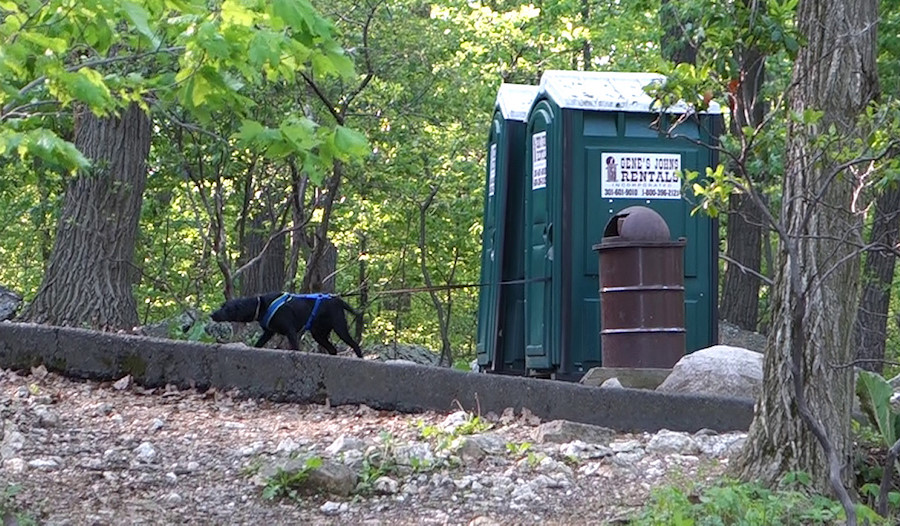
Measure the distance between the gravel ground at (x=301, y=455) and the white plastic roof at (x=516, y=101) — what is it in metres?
4.17

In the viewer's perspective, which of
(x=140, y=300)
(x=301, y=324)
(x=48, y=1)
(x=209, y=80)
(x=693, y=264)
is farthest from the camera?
(x=140, y=300)

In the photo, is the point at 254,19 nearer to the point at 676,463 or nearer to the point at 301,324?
the point at 676,463

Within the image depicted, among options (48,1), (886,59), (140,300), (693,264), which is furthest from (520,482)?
(140,300)

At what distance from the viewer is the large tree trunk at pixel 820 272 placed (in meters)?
5.17

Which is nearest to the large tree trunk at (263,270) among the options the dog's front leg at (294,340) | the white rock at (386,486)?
the dog's front leg at (294,340)

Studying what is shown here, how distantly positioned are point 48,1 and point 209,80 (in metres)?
0.62

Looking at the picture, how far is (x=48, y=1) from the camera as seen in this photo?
420 centimetres

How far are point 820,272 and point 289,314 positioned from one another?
706 cm

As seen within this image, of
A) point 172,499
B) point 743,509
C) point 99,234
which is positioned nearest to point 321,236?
point 99,234

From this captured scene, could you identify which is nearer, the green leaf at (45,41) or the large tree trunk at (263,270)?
the green leaf at (45,41)

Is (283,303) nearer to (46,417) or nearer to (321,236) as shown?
(321,236)

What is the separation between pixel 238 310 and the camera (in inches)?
459

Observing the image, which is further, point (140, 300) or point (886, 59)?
point (140, 300)

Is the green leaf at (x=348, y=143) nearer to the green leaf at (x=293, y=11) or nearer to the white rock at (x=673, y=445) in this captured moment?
the green leaf at (x=293, y=11)
